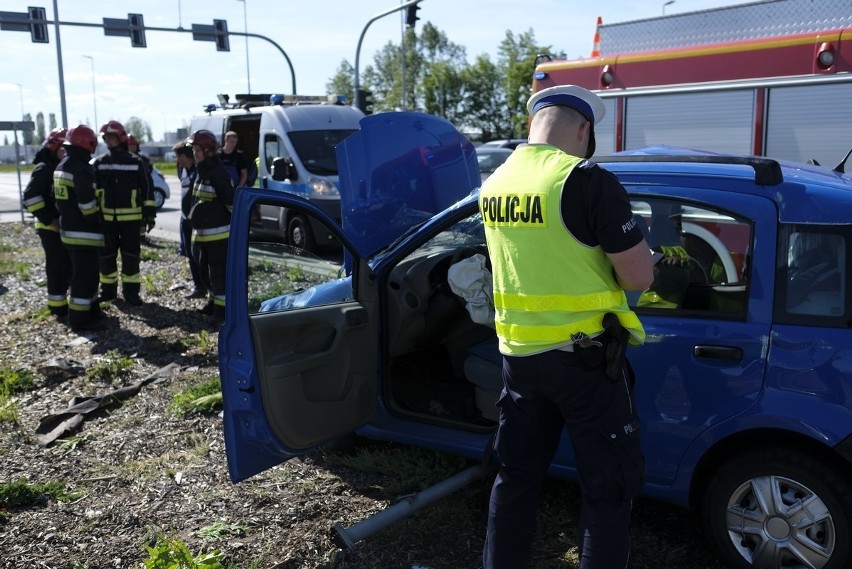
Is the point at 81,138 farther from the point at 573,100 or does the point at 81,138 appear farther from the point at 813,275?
the point at 813,275

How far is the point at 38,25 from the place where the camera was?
22.1 metres

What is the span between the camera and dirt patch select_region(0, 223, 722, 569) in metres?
3.42

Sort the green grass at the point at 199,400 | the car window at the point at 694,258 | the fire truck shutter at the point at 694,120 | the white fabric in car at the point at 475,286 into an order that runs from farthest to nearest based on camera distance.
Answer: the fire truck shutter at the point at 694,120 < the green grass at the point at 199,400 < the white fabric in car at the point at 475,286 < the car window at the point at 694,258

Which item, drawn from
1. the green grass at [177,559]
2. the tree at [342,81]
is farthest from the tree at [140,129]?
the green grass at [177,559]

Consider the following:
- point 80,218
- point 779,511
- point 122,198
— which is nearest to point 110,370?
point 80,218

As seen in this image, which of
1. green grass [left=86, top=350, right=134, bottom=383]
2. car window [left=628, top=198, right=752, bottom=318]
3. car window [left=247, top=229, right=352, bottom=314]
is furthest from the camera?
green grass [left=86, top=350, right=134, bottom=383]

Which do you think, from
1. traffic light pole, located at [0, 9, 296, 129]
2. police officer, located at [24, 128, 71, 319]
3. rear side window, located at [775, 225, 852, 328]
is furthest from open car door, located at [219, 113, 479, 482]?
traffic light pole, located at [0, 9, 296, 129]

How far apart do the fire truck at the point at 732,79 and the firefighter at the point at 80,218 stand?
15.9 ft

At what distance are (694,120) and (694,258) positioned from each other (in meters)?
4.67

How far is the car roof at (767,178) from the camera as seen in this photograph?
2912 mm

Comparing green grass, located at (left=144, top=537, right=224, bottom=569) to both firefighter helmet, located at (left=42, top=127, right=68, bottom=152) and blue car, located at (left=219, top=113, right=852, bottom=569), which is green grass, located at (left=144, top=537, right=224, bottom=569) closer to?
blue car, located at (left=219, top=113, right=852, bottom=569)

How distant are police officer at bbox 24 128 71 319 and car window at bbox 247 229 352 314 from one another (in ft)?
16.0

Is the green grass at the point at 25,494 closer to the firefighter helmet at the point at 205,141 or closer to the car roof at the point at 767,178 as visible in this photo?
the car roof at the point at 767,178

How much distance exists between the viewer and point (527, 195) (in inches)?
101
